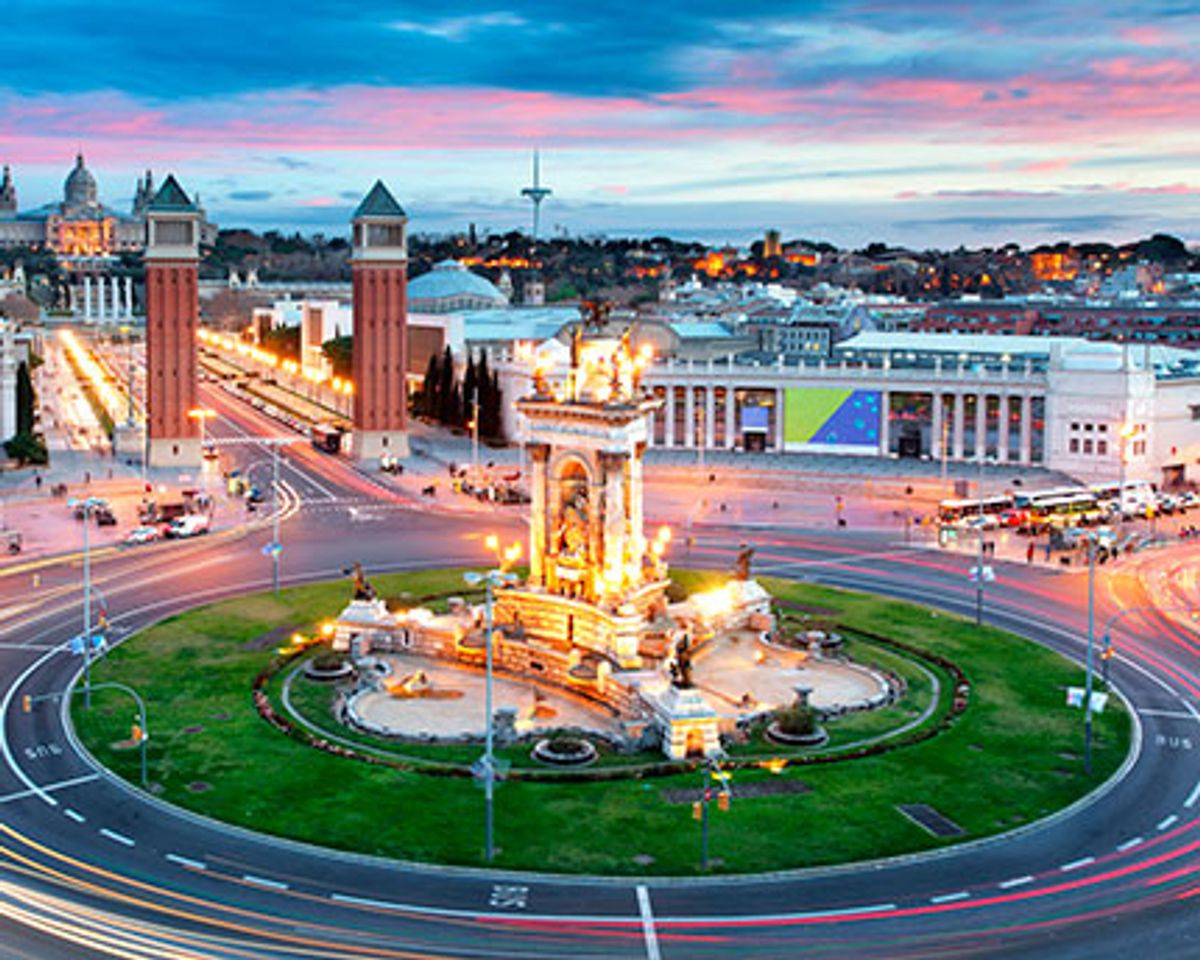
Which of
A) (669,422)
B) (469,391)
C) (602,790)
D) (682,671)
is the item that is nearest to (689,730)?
(682,671)

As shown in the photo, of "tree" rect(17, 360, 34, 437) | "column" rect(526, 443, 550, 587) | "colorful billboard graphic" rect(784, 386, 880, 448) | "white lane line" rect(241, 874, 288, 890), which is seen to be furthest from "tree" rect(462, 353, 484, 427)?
"white lane line" rect(241, 874, 288, 890)

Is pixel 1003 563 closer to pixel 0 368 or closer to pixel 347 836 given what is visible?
pixel 347 836

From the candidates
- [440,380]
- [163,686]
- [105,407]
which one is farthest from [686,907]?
[105,407]

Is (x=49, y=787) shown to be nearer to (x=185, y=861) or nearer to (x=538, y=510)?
(x=185, y=861)

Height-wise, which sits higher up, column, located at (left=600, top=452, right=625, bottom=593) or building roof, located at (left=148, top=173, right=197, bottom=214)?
building roof, located at (left=148, top=173, right=197, bottom=214)

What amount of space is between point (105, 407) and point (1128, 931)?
16123 centimetres

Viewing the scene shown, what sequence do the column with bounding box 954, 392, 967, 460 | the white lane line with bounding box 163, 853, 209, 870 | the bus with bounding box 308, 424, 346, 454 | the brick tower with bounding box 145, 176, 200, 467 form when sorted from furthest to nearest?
the bus with bounding box 308, 424, 346, 454, the brick tower with bounding box 145, 176, 200, 467, the column with bounding box 954, 392, 967, 460, the white lane line with bounding box 163, 853, 209, 870

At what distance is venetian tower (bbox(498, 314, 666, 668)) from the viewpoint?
60.2 meters

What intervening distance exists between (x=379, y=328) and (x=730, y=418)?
3763 centimetres

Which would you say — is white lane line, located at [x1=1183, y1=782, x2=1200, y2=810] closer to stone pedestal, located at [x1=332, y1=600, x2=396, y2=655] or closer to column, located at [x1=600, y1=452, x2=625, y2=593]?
column, located at [x1=600, y1=452, x2=625, y2=593]

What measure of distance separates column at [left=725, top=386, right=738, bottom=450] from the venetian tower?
241ft

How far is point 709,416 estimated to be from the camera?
136875mm

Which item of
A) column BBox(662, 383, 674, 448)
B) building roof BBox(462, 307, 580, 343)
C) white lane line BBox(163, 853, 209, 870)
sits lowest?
white lane line BBox(163, 853, 209, 870)

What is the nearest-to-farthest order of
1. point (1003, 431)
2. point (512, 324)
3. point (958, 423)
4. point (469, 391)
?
point (1003, 431) → point (958, 423) → point (469, 391) → point (512, 324)
